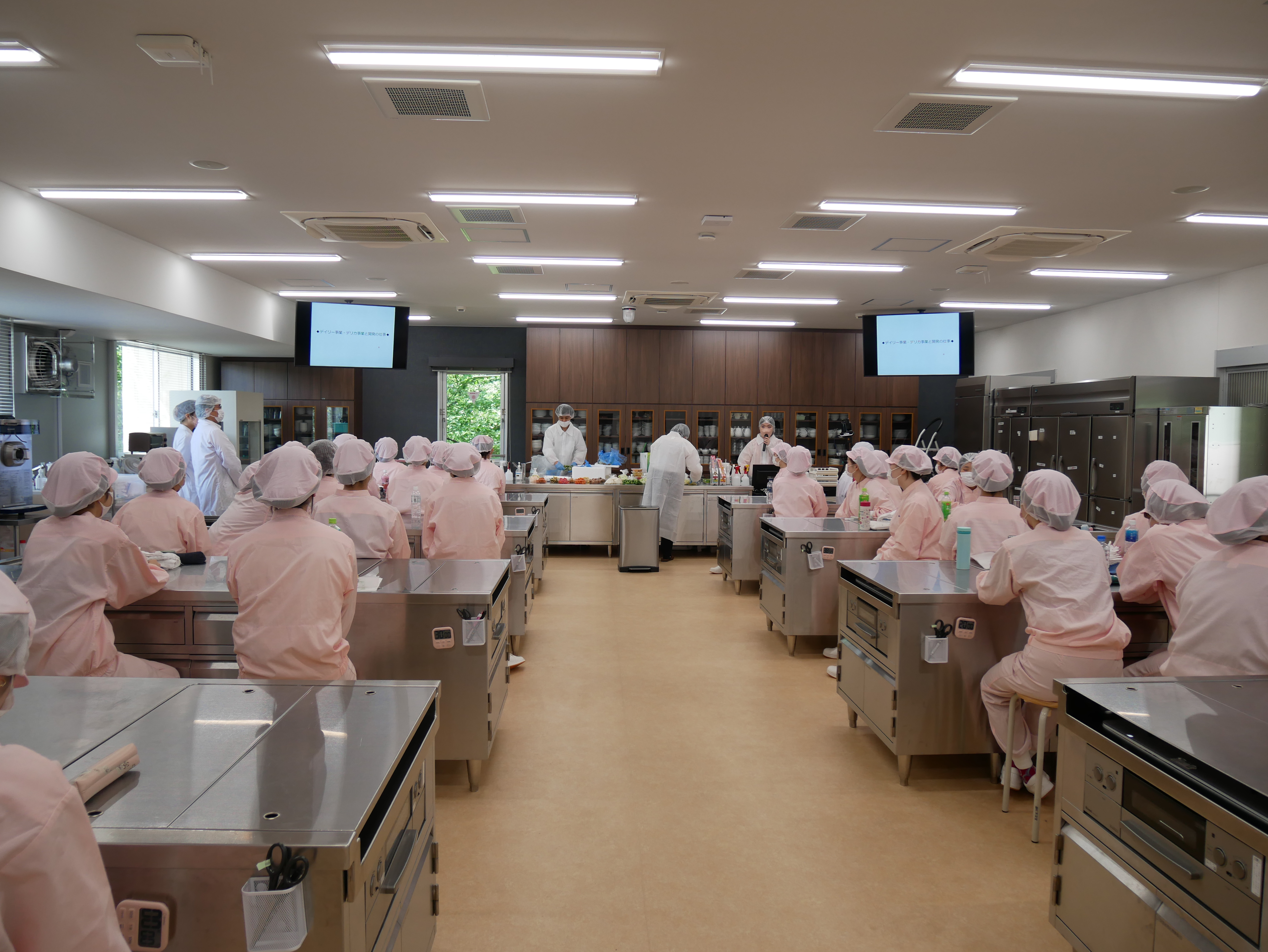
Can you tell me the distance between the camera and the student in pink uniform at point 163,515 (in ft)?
12.7

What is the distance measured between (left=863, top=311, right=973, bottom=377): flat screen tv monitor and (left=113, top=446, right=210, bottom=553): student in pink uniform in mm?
6666

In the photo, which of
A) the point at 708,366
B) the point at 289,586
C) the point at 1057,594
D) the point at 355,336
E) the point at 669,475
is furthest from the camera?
the point at 708,366

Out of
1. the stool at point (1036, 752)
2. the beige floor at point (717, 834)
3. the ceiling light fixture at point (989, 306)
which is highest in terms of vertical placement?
the ceiling light fixture at point (989, 306)

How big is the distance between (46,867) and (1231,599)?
2.97 meters

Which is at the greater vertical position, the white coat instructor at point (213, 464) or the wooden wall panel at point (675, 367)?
the wooden wall panel at point (675, 367)

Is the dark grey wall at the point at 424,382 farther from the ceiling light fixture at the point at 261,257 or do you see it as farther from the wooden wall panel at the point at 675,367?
the ceiling light fixture at the point at 261,257

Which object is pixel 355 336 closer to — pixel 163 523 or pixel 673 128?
pixel 163 523

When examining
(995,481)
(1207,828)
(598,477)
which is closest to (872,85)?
(995,481)

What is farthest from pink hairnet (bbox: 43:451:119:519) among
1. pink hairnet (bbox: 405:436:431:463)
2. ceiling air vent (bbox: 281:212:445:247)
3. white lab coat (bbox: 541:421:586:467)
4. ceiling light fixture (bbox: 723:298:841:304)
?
white lab coat (bbox: 541:421:586:467)

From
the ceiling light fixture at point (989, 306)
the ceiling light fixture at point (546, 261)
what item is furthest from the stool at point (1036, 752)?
the ceiling light fixture at point (989, 306)

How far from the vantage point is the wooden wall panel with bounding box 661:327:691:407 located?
36.4 feet

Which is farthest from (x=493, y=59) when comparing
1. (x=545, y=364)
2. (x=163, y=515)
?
(x=545, y=364)

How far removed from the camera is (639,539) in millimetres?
8102

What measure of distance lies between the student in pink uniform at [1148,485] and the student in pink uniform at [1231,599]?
1214mm
